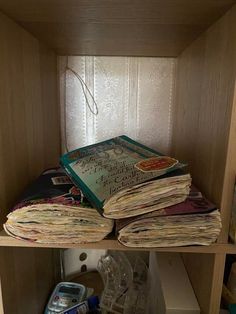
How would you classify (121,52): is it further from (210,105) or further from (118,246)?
(118,246)

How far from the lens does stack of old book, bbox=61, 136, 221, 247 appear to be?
1.37 ft

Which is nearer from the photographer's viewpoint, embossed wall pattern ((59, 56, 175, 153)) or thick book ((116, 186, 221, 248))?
thick book ((116, 186, 221, 248))

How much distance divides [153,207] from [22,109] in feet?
1.19

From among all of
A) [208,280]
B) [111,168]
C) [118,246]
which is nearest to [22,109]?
[111,168]

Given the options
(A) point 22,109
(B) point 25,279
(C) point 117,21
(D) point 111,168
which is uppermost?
(C) point 117,21

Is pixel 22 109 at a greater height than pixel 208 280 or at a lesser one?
greater

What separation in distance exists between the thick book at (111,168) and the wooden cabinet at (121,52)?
10 centimetres

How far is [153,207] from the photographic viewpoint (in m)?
0.43

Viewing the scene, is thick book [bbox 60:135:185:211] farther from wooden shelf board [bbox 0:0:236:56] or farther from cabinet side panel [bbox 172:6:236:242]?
wooden shelf board [bbox 0:0:236:56]

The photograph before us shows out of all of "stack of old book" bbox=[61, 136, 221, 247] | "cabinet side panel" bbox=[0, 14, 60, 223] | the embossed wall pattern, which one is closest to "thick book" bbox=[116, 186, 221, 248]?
"stack of old book" bbox=[61, 136, 221, 247]

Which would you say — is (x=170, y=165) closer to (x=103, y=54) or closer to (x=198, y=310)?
(x=198, y=310)

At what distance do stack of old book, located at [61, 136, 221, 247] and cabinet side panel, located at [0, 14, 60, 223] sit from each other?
0.55ft

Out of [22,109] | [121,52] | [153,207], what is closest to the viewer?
[153,207]

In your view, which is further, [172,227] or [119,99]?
[119,99]
